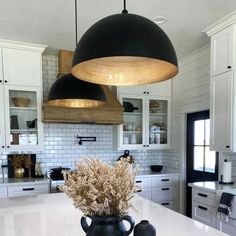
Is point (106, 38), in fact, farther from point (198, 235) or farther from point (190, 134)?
point (190, 134)

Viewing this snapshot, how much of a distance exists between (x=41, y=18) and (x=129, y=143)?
98.0 inches

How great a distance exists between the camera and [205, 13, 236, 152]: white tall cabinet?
2967mm

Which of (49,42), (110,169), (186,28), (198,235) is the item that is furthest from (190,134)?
(110,169)

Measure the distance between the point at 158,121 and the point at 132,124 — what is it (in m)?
0.54

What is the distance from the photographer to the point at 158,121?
16.0ft

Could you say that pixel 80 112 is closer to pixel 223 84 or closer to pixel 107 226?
pixel 223 84

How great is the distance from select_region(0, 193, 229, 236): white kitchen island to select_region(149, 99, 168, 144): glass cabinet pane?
246cm

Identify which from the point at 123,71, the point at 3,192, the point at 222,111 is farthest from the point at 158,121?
the point at 123,71

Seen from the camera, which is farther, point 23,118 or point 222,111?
point 23,118

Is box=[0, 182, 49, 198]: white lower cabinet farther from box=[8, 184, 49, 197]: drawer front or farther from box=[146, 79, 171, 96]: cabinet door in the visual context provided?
box=[146, 79, 171, 96]: cabinet door

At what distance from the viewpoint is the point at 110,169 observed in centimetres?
111

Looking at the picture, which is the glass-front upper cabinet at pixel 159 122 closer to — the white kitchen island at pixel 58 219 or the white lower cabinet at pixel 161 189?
the white lower cabinet at pixel 161 189

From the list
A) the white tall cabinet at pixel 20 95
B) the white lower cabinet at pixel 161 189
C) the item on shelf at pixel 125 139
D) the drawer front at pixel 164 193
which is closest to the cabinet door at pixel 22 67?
the white tall cabinet at pixel 20 95

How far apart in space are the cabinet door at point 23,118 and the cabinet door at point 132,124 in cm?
139
